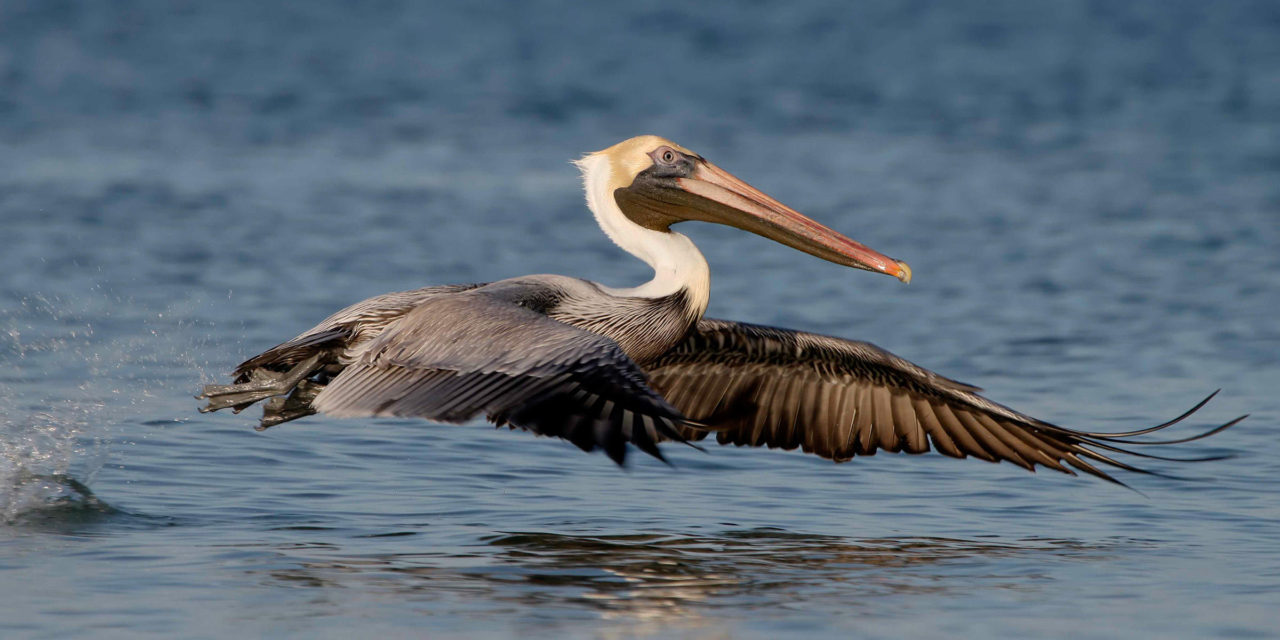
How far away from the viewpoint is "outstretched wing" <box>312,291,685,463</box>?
195 inches

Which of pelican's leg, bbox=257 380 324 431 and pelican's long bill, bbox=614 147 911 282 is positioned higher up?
pelican's long bill, bbox=614 147 911 282

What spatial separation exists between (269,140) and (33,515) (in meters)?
10.6

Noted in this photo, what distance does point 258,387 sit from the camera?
6.25m

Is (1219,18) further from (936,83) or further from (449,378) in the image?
(449,378)

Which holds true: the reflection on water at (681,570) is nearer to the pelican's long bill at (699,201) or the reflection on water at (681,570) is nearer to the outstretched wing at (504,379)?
the outstretched wing at (504,379)

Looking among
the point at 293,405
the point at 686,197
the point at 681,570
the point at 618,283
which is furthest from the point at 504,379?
the point at 618,283

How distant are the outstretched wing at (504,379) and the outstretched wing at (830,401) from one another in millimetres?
1382

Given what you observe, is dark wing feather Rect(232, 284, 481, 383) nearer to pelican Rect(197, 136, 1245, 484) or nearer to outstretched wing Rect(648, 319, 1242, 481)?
pelican Rect(197, 136, 1245, 484)

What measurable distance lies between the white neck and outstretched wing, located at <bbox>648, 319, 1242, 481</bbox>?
0.41m

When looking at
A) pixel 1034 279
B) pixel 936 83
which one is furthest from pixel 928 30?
pixel 1034 279

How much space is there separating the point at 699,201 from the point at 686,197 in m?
0.05

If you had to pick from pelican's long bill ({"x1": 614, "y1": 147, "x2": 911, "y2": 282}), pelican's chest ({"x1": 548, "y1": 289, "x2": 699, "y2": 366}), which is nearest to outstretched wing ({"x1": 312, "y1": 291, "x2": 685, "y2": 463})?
pelican's chest ({"x1": 548, "y1": 289, "x2": 699, "y2": 366})

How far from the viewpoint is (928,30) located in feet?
73.0

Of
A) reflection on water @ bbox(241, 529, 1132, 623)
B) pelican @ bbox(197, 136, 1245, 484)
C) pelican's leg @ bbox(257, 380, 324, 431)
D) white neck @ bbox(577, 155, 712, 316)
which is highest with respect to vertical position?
white neck @ bbox(577, 155, 712, 316)
